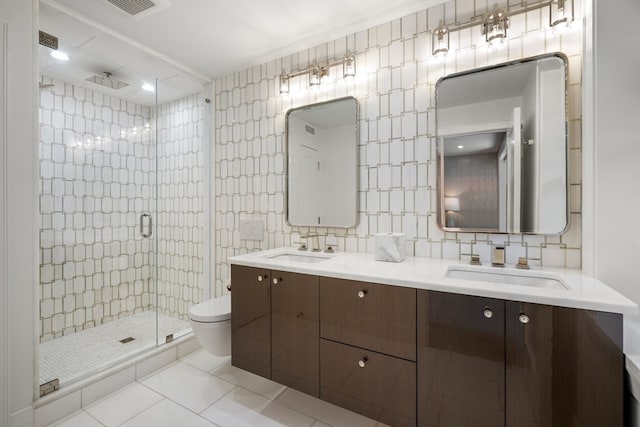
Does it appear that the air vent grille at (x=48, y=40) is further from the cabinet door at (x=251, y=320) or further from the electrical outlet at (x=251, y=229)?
the cabinet door at (x=251, y=320)

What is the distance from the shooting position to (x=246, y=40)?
2.22 metres

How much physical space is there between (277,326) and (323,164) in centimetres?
120

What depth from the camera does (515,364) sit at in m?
1.09

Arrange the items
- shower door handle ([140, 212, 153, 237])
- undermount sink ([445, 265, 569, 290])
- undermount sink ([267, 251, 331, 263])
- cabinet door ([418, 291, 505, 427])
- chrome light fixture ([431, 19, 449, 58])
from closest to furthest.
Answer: cabinet door ([418, 291, 505, 427]) < undermount sink ([445, 265, 569, 290]) < chrome light fixture ([431, 19, 449, 58]) < undermount sink ([267, 251, 331, 263]) < shower door handle ([140, 212, 153, 237])

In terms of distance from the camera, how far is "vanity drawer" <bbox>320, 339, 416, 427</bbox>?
4.29ft

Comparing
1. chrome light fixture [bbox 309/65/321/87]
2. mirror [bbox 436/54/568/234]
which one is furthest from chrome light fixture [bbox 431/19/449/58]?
chrome light fixture [bbox 309/65/321/87]

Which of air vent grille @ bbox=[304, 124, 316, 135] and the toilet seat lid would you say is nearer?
the toilet seat lid

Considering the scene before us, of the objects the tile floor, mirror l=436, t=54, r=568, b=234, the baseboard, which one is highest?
mirror l=436, t=54, r=568, b=234

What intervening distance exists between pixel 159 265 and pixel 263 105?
6.43 feet

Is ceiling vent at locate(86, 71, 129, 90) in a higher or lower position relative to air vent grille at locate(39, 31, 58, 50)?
higher

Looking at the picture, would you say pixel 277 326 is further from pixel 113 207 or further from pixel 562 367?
pixel 113 207

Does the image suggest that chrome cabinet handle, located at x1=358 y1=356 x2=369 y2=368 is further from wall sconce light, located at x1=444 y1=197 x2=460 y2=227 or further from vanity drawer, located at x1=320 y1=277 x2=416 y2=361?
wall sconce light, located at x1=444 y1=197 x2=460 y2=227

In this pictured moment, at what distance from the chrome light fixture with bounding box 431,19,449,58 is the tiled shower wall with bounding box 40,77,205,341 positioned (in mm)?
2264

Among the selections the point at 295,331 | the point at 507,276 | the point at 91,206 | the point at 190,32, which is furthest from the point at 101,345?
the point at 507,276
